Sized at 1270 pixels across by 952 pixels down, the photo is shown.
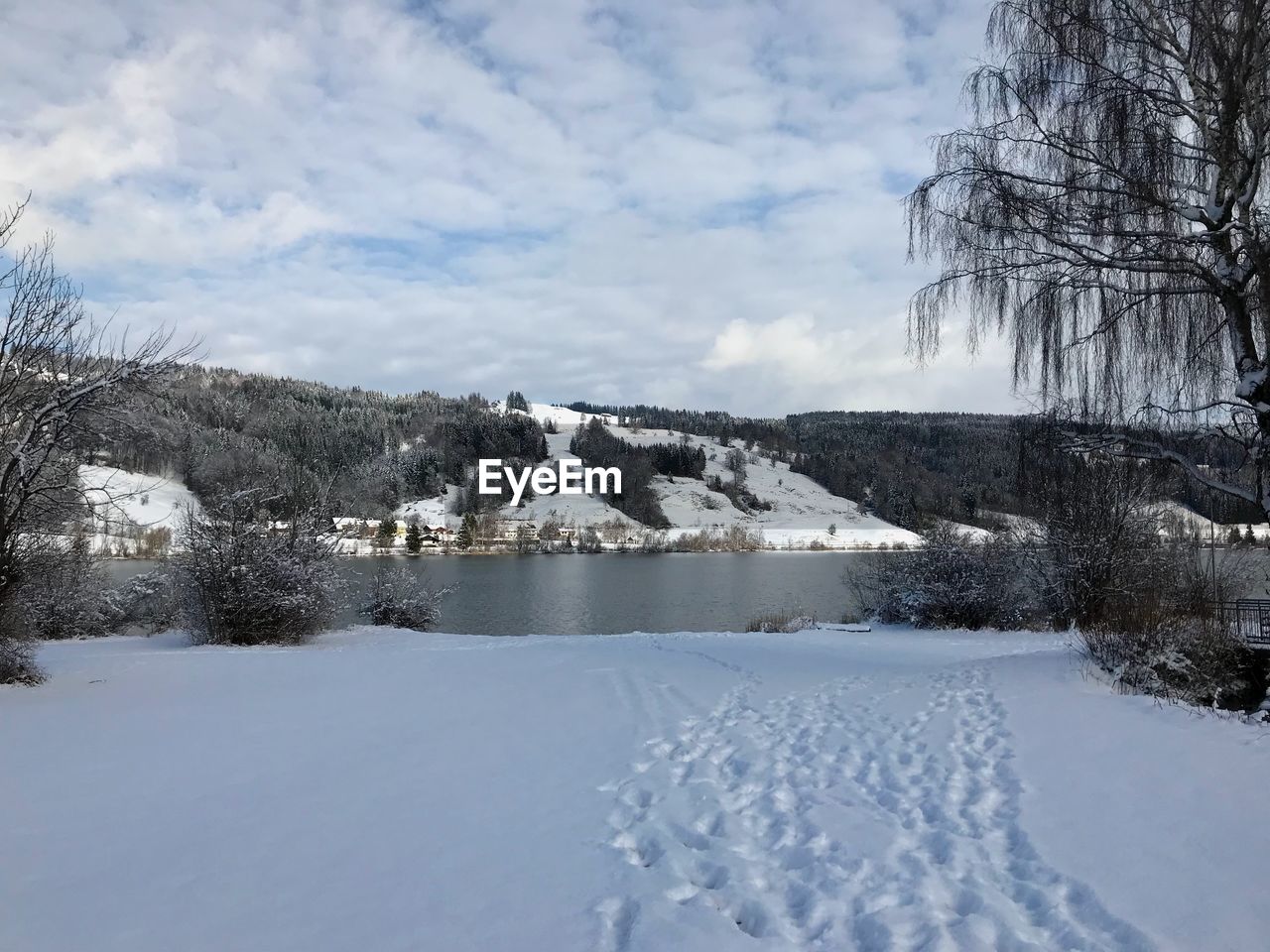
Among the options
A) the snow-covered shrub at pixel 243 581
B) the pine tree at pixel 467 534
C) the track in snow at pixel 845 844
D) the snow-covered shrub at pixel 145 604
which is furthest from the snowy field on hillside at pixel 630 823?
the pine tree at pixel 467 534

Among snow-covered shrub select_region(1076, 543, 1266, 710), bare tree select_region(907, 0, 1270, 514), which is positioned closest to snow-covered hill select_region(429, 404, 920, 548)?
snow-covered shrub select_region(1076, 543, 1266, 710)

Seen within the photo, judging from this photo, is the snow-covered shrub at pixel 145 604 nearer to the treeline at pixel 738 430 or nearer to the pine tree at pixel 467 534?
the pine tree at pixel 467 534

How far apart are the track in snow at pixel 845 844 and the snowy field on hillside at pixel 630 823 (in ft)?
0.06

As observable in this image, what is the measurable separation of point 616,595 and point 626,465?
89.1m

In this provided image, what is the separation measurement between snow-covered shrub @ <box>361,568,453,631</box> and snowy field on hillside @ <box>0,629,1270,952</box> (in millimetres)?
15663

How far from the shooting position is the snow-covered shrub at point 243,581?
17.1m

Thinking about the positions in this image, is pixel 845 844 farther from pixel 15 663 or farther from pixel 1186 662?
pixel 15 663

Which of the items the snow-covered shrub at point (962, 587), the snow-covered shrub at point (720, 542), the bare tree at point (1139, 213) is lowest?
the snow-covered shrub at point (720, 542)

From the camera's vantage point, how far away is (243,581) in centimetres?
1711

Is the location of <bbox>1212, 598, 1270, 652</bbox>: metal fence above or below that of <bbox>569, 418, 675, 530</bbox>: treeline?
below

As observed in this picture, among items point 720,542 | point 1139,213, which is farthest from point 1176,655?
point 720,542

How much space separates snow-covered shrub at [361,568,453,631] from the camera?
24.2 metres

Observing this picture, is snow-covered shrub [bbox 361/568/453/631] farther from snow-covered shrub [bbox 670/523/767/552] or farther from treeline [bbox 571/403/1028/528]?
snow-covered shrub [bbox 670/523/767/552]

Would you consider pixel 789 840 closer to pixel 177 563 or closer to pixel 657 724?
pixel 657 724
